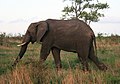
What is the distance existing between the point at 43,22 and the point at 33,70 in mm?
4535

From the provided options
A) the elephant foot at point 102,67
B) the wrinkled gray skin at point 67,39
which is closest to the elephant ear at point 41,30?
the wrinkled gray skin at point 67,39

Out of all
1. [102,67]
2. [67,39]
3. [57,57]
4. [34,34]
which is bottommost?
[102,67]

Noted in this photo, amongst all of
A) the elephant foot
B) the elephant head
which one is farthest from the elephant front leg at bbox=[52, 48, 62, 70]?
the elephant foot

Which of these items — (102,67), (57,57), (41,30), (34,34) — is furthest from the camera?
(34,34)

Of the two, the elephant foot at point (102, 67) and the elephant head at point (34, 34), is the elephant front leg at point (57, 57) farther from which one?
the elephant foot at point (102, 67)

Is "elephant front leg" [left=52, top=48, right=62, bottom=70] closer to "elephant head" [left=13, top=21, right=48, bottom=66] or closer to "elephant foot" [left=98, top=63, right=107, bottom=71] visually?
"elephant head" [left=13, top=21, right=48, bottom=66]

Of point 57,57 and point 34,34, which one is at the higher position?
point 34,34

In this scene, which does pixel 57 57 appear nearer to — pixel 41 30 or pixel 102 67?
pixel 41 30

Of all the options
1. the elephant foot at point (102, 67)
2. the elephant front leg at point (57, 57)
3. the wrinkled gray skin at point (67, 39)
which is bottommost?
the elephant foot at point (102, 67)

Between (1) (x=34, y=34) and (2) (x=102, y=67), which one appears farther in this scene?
(1) (x=34, y=34)

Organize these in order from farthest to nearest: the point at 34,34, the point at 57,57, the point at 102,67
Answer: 1. the point at 34,34
2. the point at 57,57
3. the point at 102,67

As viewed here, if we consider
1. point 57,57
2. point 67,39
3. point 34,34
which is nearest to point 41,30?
point 34,34

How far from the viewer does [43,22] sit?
37.1 feet

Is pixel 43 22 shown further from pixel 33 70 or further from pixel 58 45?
pixel 33 70
